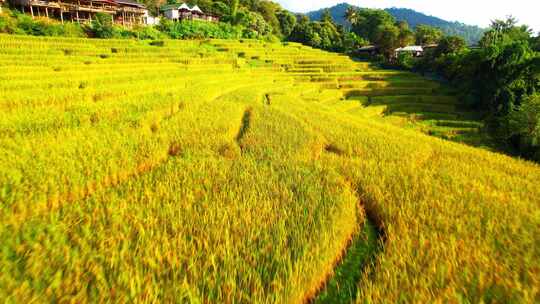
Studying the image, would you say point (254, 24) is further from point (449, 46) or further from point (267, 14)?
point (449, 46)

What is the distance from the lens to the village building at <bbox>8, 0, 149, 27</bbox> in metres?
28.3

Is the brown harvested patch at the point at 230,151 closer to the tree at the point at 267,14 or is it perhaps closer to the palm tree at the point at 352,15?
the tree at the point at 267,14

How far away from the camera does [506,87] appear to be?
2044 centimetres

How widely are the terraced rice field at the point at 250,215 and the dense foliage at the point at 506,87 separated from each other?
14.0m

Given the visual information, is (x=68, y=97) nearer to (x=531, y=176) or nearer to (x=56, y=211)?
(x=56, y=211)

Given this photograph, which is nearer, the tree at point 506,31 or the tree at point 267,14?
the tree at point 506,31

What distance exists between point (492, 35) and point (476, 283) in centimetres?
5745

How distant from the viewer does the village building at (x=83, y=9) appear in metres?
28.3

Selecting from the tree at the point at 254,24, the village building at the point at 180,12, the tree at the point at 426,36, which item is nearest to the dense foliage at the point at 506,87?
the tree at the point at 254,24

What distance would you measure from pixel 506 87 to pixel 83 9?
4226cm

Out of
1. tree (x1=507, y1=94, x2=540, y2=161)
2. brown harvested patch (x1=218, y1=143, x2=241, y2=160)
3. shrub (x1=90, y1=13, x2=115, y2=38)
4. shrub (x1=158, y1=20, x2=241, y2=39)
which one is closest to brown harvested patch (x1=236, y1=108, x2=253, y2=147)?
brown harvested patch (x1=218, y1=143, x2=241, y2=160)

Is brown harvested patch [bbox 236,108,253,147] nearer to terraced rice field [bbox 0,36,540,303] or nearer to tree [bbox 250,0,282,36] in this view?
terraced rice field [bbox 0,36,540,303]

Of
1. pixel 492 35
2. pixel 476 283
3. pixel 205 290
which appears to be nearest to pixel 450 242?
pixel 476 283

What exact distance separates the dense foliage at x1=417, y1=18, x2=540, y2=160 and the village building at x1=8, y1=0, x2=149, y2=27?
40.0 m
